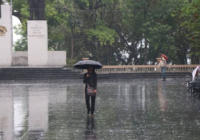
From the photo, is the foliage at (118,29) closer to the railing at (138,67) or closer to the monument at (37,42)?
the railing at (138,67)

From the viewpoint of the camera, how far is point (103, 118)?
12758 millimetres

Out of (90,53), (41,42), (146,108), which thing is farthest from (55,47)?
(146,108)

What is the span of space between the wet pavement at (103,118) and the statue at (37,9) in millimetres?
19125

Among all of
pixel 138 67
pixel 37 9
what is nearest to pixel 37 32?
pixel 37 9

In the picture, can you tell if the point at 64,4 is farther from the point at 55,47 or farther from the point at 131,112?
the point at 131,112

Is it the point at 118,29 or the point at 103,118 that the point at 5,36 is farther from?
the point at 103,118

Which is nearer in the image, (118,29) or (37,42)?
(37,42)

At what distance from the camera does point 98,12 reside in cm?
4600

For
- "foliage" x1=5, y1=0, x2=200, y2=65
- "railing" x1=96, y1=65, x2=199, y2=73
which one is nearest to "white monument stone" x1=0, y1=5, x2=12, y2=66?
"foliage" x1=5, y1=0, x2=200, y2=65

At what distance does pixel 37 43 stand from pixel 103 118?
24813mm

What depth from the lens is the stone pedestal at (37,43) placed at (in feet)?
120

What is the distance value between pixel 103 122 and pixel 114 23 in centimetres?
3441

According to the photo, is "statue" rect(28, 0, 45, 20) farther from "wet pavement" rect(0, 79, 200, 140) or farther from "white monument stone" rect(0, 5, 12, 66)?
"wet pavement" rect(0, 79, 200, 140)

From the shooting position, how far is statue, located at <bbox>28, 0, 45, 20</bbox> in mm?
37344
